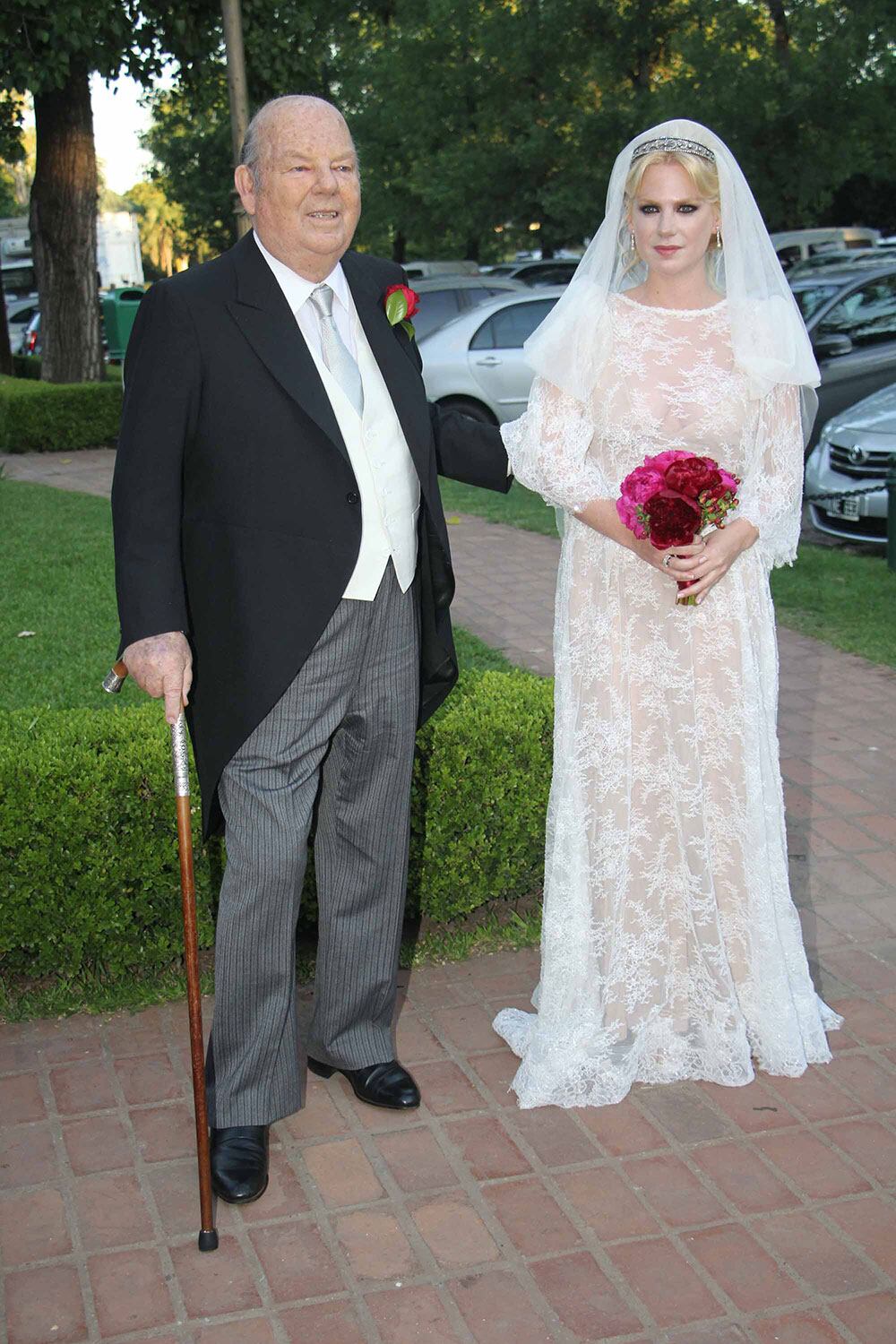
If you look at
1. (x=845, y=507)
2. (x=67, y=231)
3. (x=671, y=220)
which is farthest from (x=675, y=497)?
(x=67, y=231)

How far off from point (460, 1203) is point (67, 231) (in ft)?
48.1

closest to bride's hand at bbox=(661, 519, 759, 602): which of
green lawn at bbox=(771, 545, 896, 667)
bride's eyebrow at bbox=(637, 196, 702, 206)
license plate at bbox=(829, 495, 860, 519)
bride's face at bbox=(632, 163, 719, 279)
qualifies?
bride's face at bbox=(632, 163, 719, 279)

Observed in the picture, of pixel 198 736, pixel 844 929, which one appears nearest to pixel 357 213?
pixel 198 736

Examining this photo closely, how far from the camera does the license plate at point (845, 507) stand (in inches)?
373

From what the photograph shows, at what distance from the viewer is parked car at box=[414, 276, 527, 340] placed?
1617 centimetres

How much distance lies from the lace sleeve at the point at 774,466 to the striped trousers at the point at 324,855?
0.82 meters

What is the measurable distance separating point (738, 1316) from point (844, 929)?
186cm

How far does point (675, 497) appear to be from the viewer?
3.10m

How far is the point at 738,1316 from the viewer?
2.76 m

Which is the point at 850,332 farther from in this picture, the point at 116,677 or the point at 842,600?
the point at 116,677

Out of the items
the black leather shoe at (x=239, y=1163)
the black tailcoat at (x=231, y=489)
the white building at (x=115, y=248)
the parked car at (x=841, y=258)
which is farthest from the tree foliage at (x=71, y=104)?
the white building at (x=115, y=248)

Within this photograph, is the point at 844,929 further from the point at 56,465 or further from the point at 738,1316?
the point at 56,465

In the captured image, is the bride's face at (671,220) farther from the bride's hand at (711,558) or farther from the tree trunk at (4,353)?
the tree trunk at (4,353)

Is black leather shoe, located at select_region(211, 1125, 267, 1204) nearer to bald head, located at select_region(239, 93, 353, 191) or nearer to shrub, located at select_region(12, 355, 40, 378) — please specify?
bald head, located at select_region(239, 93, 353, 191)
